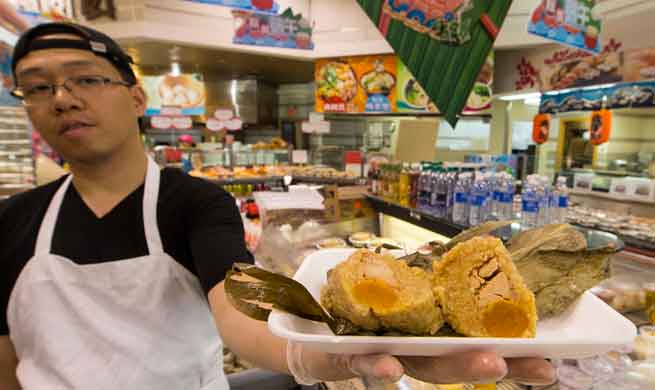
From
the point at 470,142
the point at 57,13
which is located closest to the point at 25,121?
the point at 57,13

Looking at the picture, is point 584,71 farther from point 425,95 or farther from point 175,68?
point 175,68

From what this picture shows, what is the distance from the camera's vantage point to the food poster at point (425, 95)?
7.49 metres

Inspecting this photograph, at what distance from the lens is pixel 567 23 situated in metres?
3.87

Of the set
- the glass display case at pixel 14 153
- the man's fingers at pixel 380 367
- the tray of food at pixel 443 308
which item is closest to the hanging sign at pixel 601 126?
the tray of food at pixel 443 308

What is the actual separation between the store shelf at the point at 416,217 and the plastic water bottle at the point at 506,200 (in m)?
0.39

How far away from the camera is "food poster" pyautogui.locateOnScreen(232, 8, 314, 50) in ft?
23.1

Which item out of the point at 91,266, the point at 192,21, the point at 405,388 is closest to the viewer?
the point at 91,266

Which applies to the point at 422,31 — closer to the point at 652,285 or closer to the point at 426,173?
the point at 426,173

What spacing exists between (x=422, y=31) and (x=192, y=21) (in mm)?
6242

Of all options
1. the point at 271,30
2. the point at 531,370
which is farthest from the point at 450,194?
the point at 271,30

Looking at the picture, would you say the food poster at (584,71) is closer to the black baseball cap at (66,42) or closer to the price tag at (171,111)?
the black baseball cap at (66,42)

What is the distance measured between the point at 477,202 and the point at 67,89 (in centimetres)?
244

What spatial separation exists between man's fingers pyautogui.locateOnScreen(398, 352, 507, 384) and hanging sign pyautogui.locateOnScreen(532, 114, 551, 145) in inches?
270

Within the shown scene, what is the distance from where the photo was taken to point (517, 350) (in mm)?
667
